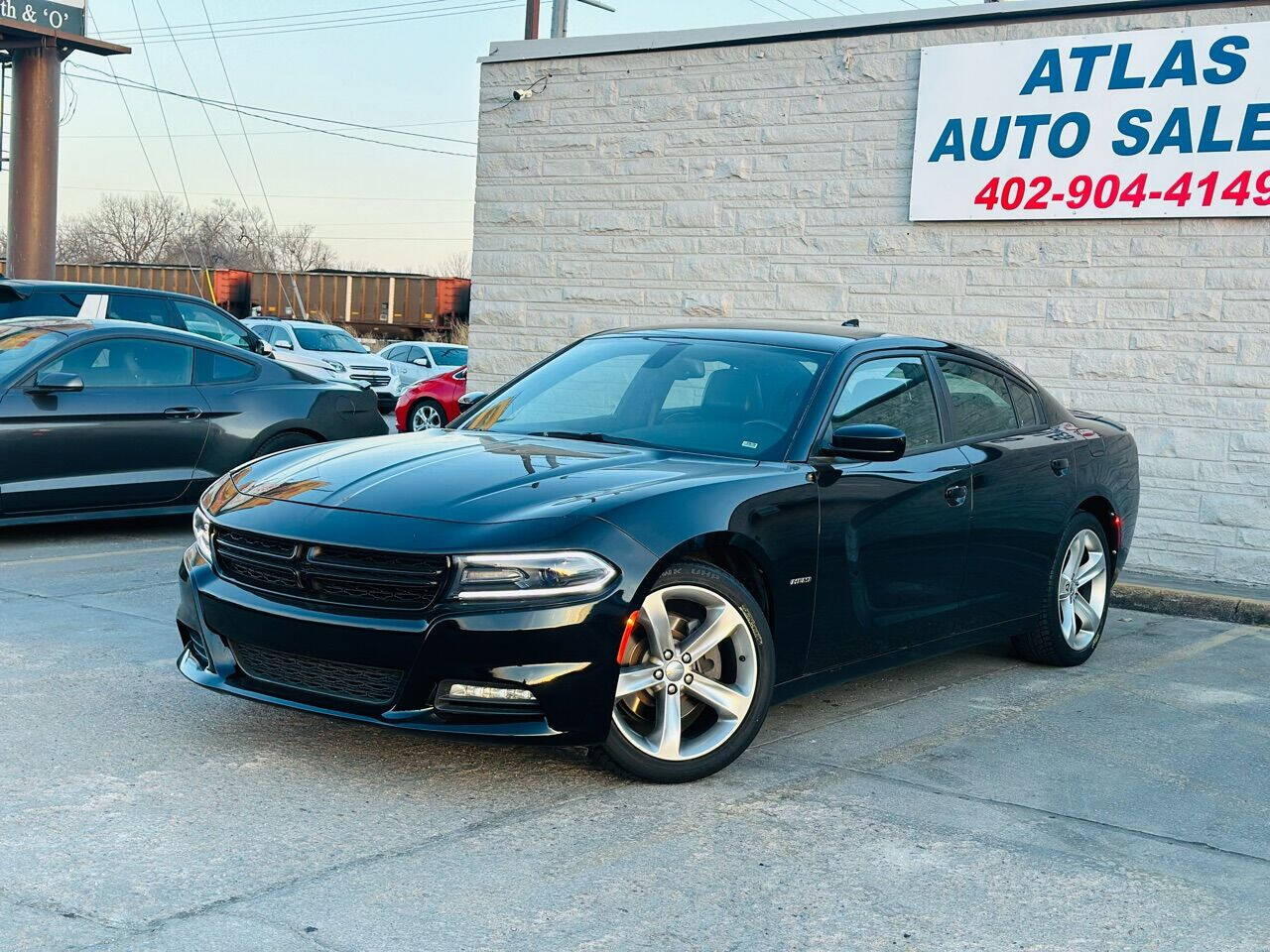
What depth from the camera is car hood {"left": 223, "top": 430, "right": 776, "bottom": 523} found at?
15.1ft

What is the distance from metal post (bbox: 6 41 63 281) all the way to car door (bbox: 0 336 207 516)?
852 inches

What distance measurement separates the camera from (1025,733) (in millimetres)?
5715

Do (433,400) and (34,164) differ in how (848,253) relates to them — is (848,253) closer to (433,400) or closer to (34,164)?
(433,400)

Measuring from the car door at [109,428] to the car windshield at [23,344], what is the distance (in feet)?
0.38

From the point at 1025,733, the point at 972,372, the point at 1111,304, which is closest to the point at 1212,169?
the point at 1111,304

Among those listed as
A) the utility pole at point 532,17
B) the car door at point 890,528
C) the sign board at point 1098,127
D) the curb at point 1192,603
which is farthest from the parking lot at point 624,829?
the utility pole at point 532,17

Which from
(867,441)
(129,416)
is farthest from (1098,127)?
(129,416)

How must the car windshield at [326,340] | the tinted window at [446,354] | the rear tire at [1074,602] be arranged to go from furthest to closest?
1. the tinted window at [446,354]
2. the car windshield at [326,340]
3. the rear tire at [1074,602]

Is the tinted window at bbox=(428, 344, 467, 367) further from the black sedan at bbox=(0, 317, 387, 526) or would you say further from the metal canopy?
the black sedan at bbox=(0, 317, 387, 526)

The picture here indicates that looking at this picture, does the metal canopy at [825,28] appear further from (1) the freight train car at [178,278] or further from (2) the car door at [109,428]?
(1) the freight train car at [178,278]

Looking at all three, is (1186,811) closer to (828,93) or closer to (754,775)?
(754,775)

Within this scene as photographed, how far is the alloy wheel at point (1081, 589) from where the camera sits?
6.94m

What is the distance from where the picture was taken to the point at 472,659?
437cm

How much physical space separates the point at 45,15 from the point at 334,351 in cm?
955
